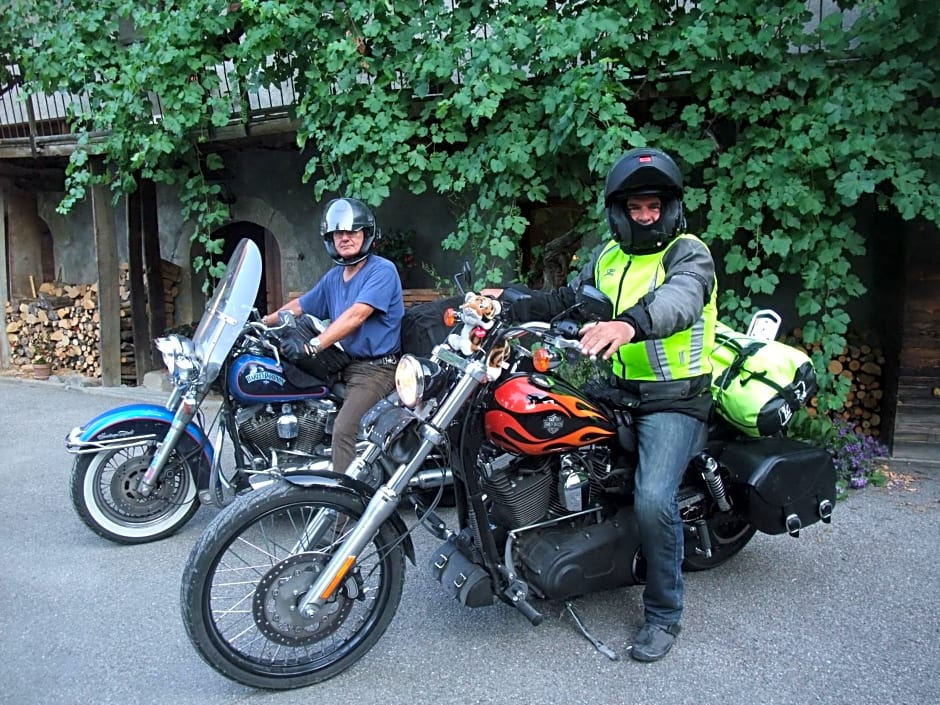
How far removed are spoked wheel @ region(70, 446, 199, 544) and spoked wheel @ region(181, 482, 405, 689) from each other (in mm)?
1504

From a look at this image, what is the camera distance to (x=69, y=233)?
35.7 feet

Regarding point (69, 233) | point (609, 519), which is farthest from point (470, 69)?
point (69, 233)

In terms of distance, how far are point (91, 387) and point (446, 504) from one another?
645 cm

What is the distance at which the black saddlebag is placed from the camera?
2.99 metres

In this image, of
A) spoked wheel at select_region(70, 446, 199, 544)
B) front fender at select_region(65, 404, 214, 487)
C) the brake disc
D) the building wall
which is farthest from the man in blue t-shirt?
the building wall

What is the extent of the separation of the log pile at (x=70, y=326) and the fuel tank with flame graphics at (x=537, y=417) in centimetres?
817

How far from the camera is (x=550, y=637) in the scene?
2982mm

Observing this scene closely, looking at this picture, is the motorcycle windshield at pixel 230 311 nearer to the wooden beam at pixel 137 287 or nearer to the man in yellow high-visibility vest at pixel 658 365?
the man in yellow high-visibility vest at pixel 658 365

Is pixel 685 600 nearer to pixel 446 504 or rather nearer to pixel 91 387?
pixel 446 504

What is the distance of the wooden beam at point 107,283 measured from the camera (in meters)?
8.67

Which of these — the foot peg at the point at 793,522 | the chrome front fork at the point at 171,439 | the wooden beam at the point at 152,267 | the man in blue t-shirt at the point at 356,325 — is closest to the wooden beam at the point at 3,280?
the wooden beam at the point at 152,267

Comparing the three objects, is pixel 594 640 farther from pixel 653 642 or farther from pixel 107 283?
pixel 107 283

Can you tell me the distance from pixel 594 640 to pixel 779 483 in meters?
1.01

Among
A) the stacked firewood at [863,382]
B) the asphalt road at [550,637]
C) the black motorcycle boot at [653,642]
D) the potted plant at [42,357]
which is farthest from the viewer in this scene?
the potted plant at [42,357]
